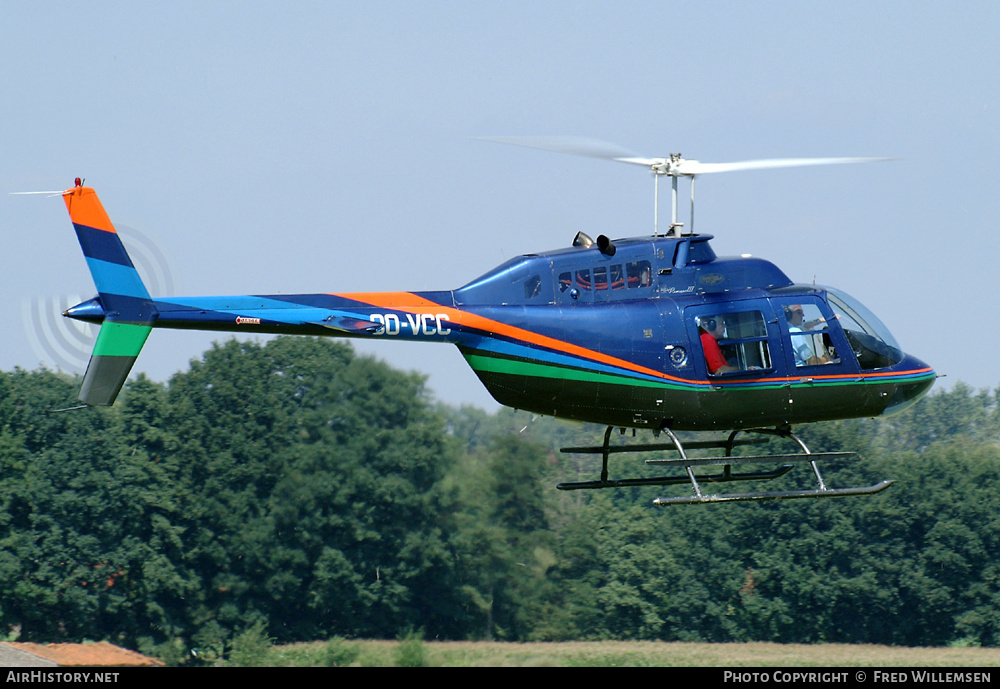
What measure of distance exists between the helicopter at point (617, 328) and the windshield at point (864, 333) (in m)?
0.03

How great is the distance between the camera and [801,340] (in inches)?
677

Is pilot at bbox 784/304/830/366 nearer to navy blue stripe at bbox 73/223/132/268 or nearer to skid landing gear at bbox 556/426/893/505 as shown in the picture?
skid landing gear at bbox 556/426/893/505

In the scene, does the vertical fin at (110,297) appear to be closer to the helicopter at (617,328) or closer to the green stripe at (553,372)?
the helicopter at (617,328)

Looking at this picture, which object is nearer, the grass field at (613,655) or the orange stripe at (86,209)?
the orange stripe at (86,209)

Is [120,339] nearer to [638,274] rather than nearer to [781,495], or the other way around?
[638,274]

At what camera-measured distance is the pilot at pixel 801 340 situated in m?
17.1

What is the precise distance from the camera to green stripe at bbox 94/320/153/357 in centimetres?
1630

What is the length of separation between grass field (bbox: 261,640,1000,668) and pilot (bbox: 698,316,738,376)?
99.6 ft

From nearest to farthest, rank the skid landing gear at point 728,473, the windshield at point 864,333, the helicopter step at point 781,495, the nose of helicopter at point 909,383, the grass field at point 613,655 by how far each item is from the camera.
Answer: the helicopter step at point 781,495
the skid landing gear at point 728,473
the windshield at point 864,333
the nose of helicopter at point 909,383
the grass field at point 613,655

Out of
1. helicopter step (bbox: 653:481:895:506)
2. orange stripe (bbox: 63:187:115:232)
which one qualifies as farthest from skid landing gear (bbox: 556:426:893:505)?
orange stripe (bbox: 63:187:115:232)

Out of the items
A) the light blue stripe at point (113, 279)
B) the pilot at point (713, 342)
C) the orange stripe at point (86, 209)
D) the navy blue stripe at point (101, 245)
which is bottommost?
the pilot at point (713, 342)

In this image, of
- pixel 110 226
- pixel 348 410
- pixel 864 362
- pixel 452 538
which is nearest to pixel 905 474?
pixel 452 538

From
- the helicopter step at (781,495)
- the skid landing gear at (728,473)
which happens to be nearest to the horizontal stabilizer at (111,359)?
the skid landing gear at (728,473)

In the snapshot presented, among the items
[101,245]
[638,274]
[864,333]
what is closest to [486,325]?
[638,274]
